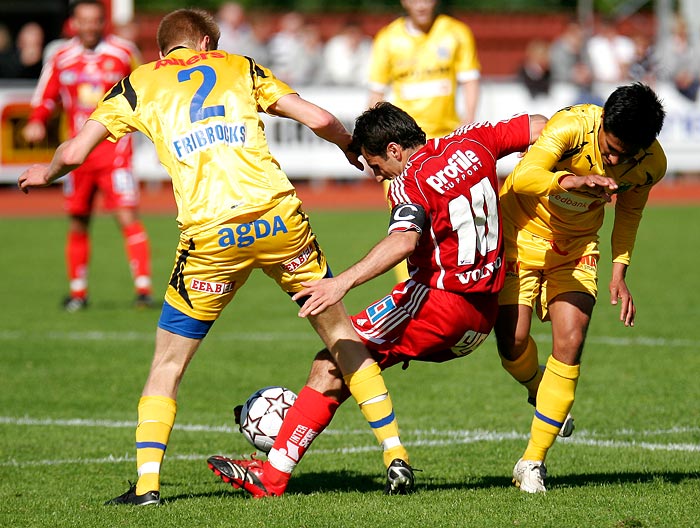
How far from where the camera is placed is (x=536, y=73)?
21797mm

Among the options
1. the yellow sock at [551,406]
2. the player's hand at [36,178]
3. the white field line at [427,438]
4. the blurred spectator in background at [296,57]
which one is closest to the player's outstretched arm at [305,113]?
the player's hand at [36,178]

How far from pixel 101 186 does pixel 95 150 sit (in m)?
0.37

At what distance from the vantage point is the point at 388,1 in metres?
33.5

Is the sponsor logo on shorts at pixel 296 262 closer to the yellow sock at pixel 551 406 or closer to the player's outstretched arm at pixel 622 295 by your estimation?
the yellow sock at pixel 551 406

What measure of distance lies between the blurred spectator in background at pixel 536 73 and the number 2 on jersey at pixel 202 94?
1663 cm

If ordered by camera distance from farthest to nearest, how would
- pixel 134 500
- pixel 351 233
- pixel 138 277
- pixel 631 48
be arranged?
pixel 631 48 → pixel 351 233 → pixel 138 277 → pixel 134 500

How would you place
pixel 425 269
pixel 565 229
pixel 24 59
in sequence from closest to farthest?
pixel 425 269
pixel 565 229
pixel 24 59

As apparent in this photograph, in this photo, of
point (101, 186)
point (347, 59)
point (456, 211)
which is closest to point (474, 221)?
point (456, 211)

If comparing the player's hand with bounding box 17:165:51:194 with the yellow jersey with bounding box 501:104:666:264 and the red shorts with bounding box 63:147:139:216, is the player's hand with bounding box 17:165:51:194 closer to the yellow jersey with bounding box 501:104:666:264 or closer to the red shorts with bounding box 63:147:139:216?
the yellow jersey with bounding box 501:104:666:264

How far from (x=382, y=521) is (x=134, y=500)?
1.18 metres

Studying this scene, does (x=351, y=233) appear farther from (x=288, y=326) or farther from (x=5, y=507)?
(x=5, y=507)

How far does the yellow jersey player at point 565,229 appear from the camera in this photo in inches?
215

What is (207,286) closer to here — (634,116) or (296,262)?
(296,262)

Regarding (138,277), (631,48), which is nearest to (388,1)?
(631,48)
